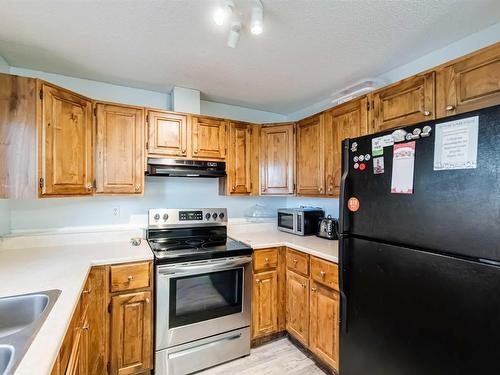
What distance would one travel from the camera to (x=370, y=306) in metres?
1.36

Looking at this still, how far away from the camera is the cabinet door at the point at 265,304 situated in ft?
7.37

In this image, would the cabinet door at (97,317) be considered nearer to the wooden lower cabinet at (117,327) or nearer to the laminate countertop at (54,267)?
the wooden lower cabinet at (117,327)

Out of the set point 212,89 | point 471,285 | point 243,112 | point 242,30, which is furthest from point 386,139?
point 243,112

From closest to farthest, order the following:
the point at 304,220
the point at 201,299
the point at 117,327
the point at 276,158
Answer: the point at 117,327, the point at 201,299, the point at 304,220, the point at 276,158

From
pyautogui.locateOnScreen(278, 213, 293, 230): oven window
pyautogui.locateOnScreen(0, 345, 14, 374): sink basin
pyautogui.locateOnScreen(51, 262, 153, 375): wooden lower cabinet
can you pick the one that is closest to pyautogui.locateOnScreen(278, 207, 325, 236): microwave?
pyautogui.locateOnScreen(278, 213, 293, 230): oven window

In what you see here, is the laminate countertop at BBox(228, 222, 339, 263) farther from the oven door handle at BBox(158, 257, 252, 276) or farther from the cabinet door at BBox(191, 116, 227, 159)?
the cabinet door at BBox(191, 116, 227, 159)

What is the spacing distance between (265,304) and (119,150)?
1849 mm

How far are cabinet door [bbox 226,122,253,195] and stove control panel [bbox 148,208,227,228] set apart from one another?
0.93 feet

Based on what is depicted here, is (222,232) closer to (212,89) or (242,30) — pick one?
(212,89)

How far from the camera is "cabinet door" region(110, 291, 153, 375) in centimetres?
178

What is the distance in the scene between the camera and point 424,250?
1.12 metres

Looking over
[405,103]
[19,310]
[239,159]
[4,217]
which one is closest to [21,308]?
[19,310]

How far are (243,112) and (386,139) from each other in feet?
6.69

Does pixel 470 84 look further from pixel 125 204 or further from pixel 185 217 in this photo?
pixel 125 204
